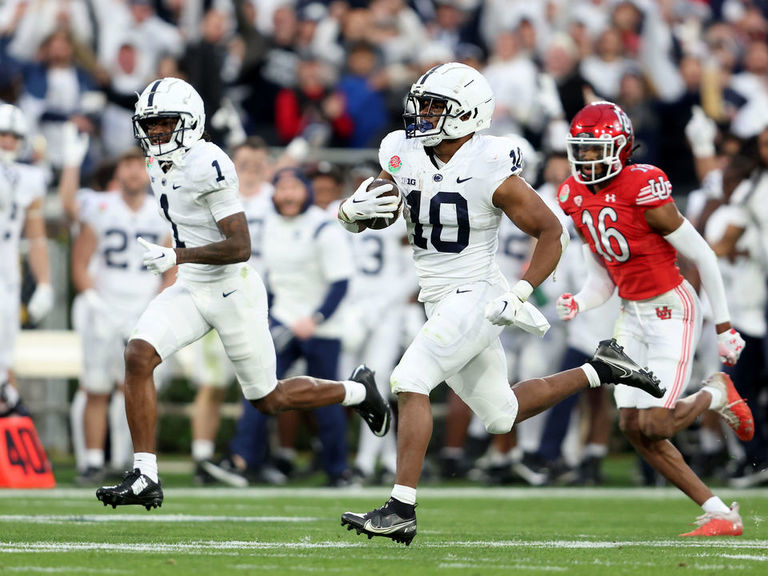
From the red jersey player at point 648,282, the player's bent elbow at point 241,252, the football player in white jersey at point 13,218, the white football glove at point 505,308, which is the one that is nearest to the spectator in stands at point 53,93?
the football player in white jersey at point 13,218

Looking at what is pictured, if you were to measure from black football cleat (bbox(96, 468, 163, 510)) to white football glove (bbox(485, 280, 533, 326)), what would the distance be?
1514 mm

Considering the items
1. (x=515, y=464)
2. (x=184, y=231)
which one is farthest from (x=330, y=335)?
(x=184, y=231)

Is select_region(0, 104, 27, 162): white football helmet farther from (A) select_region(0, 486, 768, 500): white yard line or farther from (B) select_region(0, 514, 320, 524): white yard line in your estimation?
(B) select_region(0, 514, 320, 524): white yard line

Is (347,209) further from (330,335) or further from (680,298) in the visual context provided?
(330,335)

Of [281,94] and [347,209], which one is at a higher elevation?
[281,94]

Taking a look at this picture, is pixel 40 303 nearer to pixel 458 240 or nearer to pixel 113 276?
pixel 113 276

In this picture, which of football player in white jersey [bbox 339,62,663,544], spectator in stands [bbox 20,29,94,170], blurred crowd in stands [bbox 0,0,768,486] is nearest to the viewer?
football player in white jersey [bbox 339,62,663,544]

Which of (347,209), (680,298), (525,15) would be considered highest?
(525,15)

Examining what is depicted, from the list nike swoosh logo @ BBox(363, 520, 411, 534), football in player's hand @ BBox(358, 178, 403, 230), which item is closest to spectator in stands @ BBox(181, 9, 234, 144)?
football in player's hand @ BBox(358, 178, 403, 230)

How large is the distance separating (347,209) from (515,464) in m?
4.62

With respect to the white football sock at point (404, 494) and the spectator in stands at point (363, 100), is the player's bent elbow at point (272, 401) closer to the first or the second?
the white football sock at point (404, 494)

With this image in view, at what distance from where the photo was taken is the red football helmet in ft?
20.8

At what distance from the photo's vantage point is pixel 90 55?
12.3 metres

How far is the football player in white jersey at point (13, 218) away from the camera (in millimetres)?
8719
